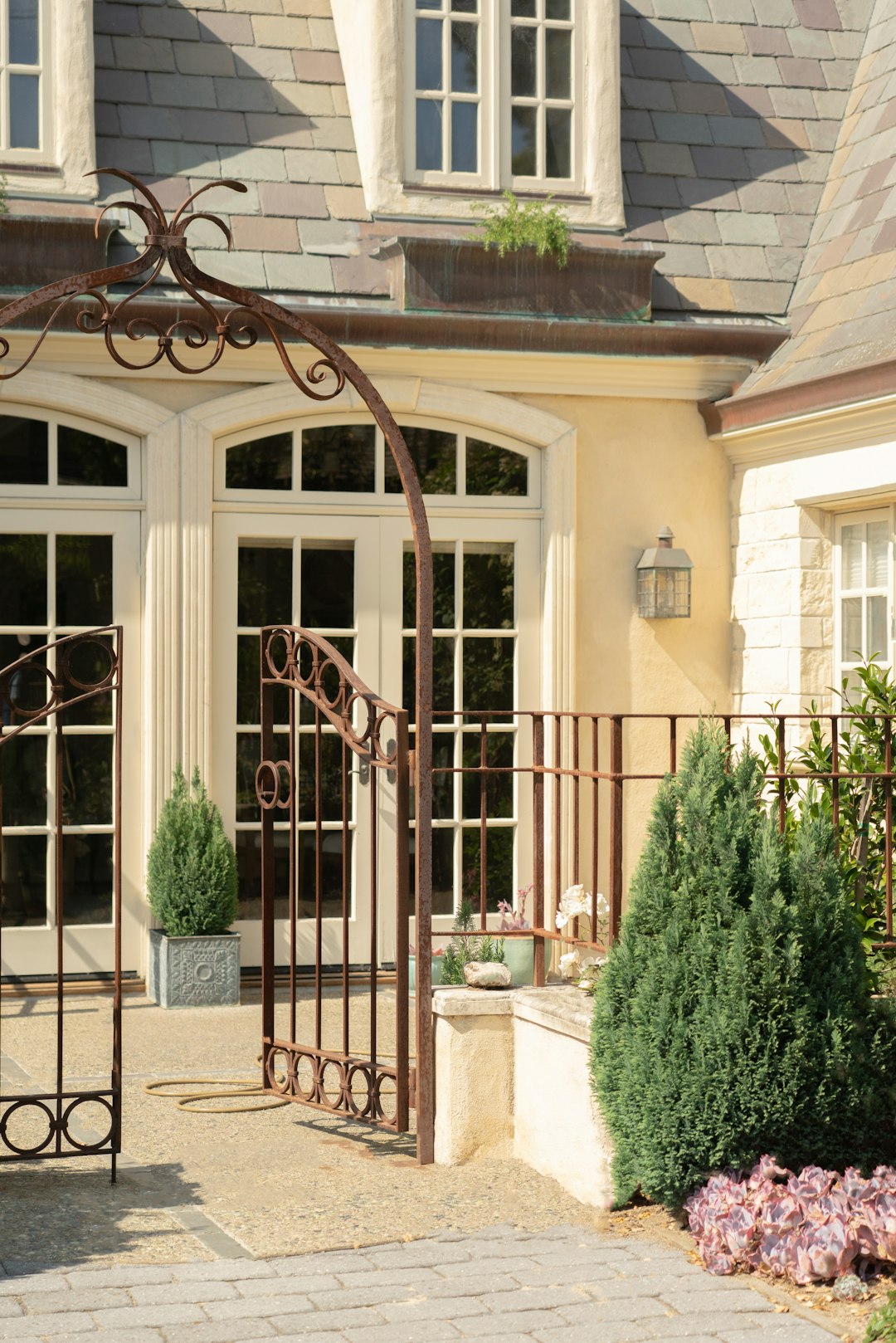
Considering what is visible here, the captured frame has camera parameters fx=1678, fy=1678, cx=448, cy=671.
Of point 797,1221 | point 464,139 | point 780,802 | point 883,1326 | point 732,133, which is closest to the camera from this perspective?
point 883,1326

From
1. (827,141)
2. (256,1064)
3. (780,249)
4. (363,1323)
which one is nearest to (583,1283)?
(363,1323)

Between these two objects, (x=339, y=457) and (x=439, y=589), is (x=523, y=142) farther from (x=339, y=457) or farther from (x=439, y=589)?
(x=439, y=589)

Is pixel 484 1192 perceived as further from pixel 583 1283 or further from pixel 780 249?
pixel 780 249

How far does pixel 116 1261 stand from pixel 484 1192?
1232 millimetres

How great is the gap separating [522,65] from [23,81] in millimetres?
2712

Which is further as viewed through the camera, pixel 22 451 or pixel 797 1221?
pixel 22 451

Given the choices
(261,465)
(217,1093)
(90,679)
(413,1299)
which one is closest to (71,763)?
(90,679)

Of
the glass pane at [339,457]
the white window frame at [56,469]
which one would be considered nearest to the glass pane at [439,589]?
the glass pane at [339,457]

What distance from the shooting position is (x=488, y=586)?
9.11m

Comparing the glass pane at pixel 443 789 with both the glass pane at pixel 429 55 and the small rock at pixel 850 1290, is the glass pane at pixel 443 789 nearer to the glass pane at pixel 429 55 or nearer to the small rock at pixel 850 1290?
the glass pane at pixel 429 55

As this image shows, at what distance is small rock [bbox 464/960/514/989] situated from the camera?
5.73 m

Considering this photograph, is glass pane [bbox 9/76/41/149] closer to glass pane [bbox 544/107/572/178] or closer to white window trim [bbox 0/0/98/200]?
white window trim [bbox 0/0/98/200]

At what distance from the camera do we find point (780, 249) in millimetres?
9562

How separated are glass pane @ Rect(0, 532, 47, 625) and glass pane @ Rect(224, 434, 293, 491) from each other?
103cm
